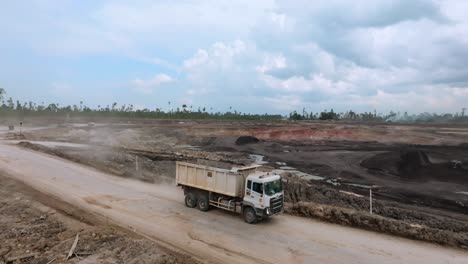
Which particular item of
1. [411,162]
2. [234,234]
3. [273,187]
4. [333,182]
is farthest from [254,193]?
[411,162]

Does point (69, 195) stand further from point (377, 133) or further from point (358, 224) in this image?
point (377, 133)

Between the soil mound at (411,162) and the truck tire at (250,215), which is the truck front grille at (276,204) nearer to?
the truck tire at (250,215)

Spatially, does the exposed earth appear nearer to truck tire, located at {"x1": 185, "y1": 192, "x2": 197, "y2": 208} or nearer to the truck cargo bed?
the truck cargo bed

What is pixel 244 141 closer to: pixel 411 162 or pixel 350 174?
pixel 350 174

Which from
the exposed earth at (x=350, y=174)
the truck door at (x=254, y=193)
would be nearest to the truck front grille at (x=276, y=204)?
the truck door at (x=254, y=193)

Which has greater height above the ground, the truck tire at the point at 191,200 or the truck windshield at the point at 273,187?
the truck windshield at the point at 273,187

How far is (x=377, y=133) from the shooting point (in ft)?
227

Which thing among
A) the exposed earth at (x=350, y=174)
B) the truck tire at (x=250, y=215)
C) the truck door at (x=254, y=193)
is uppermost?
the truck door at (x=254, y=193)

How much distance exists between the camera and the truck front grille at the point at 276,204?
51.7 feet

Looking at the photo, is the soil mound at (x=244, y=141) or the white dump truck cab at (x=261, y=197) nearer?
the white dump truck cab at (x=261, y=197)

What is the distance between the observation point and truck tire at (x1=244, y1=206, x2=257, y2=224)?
52.2ft

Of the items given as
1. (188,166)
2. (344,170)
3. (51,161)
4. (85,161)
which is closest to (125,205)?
(188,166)

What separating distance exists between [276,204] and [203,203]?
3.80m

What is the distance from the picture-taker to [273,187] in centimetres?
1603
